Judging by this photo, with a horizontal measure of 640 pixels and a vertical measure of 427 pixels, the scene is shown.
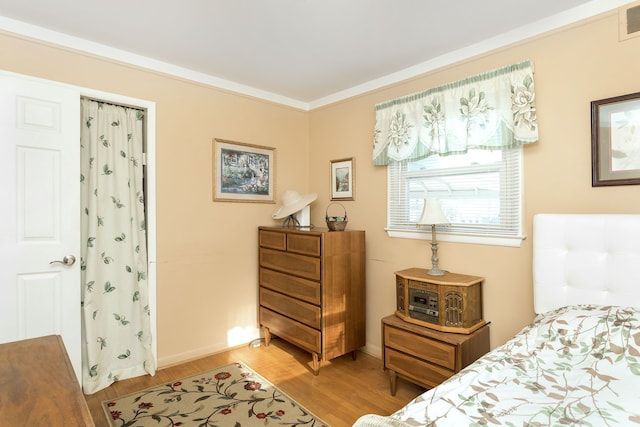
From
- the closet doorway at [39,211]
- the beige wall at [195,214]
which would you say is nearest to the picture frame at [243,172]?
the beige wall at [195,214]

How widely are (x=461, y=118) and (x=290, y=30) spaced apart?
53.4 inches

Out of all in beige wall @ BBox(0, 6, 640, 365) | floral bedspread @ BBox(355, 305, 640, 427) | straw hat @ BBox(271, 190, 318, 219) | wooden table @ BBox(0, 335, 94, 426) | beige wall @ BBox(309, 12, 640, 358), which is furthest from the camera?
straw hat @ BBox(271, 190, 318, 219)

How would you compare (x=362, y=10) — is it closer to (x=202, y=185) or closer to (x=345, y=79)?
(x=345, y=79)

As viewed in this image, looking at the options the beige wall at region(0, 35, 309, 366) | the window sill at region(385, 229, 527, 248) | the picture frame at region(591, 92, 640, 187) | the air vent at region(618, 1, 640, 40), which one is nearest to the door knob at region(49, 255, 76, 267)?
the beige wall at region(0, 35, 309, 366)

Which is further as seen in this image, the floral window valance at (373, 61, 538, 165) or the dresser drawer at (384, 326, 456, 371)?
the floral window valance at (373, 61, 538, 165)

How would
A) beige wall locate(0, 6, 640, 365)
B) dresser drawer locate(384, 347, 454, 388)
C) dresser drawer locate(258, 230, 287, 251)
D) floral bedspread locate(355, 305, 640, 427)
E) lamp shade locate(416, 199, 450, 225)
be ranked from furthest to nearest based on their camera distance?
dresser drawer locate(258, 230, 287, 251) → lamp shade locate(416, 199, 450, 225) → dresser drawer locate(384, 347, 454, 388) → beige wall locate(0, 6, 640, 365) → floral bedspread locate(355, 305, 640, 427)

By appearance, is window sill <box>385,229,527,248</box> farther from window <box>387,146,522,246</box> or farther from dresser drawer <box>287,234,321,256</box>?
dresser drawer <box>287,234,321,256</box>

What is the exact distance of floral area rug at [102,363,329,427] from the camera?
7.07 feet

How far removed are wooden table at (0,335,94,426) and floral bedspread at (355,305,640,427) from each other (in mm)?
838

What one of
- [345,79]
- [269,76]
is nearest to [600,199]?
[345,79]

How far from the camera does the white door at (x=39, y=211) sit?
2141mm

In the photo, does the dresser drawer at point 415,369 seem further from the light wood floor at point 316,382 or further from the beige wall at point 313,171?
the beige wall at point 313,171

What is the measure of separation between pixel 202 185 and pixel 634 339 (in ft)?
9.88

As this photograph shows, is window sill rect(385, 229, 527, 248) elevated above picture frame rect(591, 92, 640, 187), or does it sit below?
below
